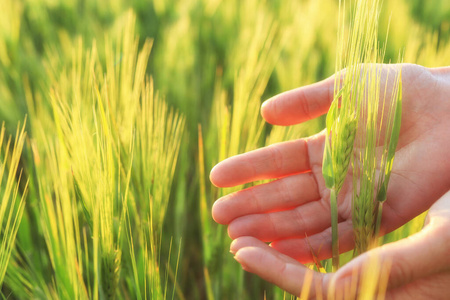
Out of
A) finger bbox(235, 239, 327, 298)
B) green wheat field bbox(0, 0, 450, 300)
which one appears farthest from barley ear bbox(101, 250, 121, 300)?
finger bbox(235, 239, 327, 298)

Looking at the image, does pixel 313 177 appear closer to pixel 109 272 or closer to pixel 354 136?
pixel 354 136

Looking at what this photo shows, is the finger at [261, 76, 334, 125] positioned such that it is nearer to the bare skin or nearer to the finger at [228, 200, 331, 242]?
the bare skin

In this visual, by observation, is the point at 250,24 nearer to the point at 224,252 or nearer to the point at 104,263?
the point at 224,252

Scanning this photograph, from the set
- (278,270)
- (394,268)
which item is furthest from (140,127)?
(394,268)

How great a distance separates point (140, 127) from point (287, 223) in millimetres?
341

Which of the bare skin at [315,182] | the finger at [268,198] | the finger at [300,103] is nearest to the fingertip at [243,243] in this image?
the bare skin at [315,182]

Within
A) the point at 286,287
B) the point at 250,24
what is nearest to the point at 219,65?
the point at 250,24

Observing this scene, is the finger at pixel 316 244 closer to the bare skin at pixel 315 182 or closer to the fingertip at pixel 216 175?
the bare skin at pixel 315 182

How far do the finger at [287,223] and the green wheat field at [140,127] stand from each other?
88 mm

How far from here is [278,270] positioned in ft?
2.14

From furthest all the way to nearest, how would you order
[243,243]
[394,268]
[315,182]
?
[315,182] → [243,243] → [394,268]

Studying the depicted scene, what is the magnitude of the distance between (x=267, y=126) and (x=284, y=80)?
14cm

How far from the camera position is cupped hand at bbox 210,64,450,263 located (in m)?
0.85

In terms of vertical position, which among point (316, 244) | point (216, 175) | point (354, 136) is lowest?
point (316, 244)
